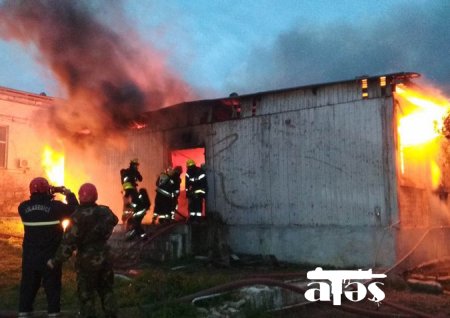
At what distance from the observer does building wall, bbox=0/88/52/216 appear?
18.0 metres

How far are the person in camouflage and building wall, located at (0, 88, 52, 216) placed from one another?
13420 mm

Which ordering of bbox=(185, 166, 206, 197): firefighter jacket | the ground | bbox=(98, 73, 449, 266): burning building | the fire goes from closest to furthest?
the ground → bbox=(98, 73, 449, 266): burning building → the fire → bbox=(185, 166, 206, 197): firefighter jacket

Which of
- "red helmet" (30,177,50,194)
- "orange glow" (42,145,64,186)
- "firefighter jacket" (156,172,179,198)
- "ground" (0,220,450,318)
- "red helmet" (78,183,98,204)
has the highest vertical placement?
"orange glow" (42,145,64,186)

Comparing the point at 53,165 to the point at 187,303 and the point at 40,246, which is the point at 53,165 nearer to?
the point at 40,246

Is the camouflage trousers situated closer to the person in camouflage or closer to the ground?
the person in camouflage

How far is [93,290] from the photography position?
5.71 m

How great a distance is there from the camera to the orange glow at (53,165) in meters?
18.0

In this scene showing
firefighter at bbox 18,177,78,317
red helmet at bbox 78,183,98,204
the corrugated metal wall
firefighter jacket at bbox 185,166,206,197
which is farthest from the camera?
firefighter jacket at bbox 185,166,206,197

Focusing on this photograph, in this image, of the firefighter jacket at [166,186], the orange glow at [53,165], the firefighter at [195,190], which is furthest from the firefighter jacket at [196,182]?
the orange glow at [53,165]

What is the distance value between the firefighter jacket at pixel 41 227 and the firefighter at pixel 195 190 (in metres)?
6.25

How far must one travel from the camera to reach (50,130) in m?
17.2

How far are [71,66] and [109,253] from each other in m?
10.2

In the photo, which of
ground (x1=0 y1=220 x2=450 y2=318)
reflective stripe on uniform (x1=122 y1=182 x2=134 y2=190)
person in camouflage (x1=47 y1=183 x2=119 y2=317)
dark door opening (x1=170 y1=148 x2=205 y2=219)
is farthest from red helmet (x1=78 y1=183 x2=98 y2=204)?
dark door opening (x1=170 y1=148 x2=205 y2=219)

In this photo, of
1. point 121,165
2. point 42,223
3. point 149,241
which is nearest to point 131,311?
point 42,223
